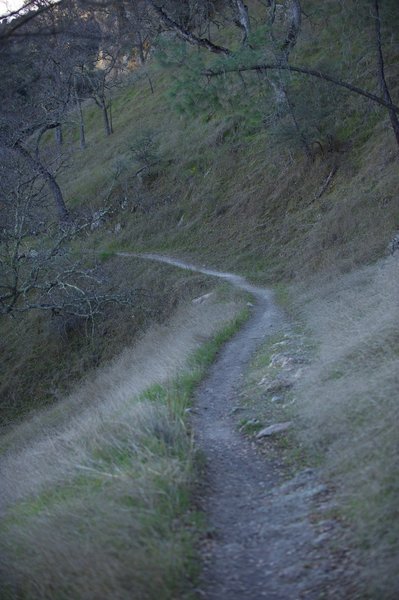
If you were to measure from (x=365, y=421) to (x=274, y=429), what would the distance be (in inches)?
47.0

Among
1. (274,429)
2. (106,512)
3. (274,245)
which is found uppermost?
(106,512)

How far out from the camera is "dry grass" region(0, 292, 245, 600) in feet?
10.9

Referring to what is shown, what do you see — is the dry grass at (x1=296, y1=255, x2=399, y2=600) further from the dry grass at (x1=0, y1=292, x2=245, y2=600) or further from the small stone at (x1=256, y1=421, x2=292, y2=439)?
the dry grass at (x1=0, y1=292, x2=245, y2=600)

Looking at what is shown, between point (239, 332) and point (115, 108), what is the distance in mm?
45210

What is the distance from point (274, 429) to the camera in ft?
17.9

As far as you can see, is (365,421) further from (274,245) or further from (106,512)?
(274,245)

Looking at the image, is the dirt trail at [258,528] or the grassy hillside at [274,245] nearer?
the dirt trail at [258,528]

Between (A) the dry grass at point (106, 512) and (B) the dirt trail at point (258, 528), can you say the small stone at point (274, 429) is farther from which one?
(A) the dry grass at point (106, 512)

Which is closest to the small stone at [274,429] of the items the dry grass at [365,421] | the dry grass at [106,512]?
the dry grass at [365,421]

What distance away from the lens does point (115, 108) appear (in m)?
51.4

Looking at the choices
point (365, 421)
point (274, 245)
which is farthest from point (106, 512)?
point (274, 245)

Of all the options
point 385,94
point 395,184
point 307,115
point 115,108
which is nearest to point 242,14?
point 307,115

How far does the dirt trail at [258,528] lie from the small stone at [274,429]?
19 centimetres

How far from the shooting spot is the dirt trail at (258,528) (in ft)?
10.7
